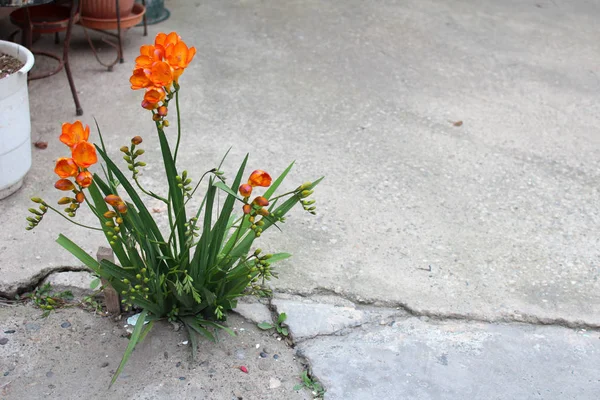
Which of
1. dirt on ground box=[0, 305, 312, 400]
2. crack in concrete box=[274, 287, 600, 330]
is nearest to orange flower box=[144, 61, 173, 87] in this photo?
dirt on ground box=[0, 305, 312, 400]

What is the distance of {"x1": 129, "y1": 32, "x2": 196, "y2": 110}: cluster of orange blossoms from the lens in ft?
5.44

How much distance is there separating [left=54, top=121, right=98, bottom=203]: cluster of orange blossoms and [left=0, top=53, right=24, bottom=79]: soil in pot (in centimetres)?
113

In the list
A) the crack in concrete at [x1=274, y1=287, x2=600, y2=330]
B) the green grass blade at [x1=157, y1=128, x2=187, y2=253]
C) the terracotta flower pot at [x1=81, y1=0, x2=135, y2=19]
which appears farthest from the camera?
the terracotta flower pot at [x1=81, y1=0, x2=135, y2=19]

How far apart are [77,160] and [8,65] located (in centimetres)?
130

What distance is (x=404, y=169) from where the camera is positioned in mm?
3303

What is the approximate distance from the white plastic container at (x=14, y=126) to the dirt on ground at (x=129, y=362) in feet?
2.23

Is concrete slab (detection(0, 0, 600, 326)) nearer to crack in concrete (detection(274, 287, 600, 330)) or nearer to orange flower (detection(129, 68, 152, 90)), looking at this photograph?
crack in concrete (detection(274, 287, 600, 330))

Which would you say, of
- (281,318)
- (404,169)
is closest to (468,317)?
(281,318)

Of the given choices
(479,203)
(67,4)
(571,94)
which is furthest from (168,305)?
(571,94)

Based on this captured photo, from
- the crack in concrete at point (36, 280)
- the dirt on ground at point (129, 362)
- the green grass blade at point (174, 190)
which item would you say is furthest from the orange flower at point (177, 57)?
the crack in concrete at point (36, 280)

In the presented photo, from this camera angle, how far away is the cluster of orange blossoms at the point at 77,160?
1.68 meters

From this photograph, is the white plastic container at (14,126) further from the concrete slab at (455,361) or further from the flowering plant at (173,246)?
the concrete slab at (455,361)

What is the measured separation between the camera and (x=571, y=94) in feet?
14.1

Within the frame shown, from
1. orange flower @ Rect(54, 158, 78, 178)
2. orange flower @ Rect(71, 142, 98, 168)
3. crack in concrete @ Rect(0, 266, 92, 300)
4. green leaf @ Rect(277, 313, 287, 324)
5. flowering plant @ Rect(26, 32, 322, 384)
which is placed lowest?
crack in concrete @ Rect(0, 266, 92, 300)
